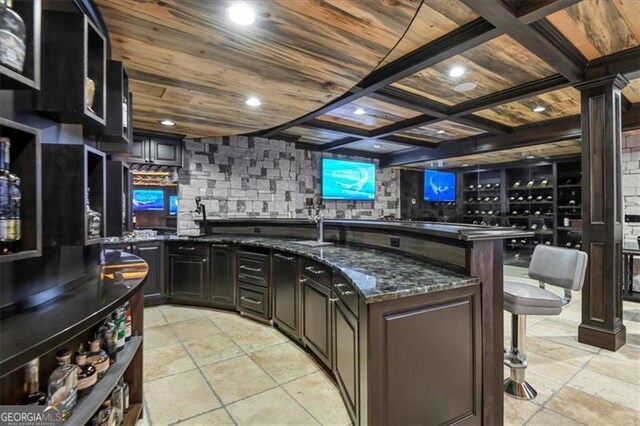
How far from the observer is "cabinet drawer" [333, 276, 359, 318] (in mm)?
1738

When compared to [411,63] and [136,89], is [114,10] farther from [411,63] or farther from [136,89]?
[411,63]

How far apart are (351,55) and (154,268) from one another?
3.74 meters

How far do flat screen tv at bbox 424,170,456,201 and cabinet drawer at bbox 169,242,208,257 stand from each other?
6.07 metres

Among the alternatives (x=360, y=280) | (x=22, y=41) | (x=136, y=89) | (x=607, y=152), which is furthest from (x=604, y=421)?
(x=136, y=89)

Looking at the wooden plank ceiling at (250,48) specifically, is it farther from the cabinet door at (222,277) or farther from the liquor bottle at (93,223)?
the cabinet door at (222,277)

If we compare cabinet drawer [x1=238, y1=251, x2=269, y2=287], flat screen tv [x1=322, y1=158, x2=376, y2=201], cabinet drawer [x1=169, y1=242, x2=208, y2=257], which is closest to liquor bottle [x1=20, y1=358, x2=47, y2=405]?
cabinet drawer [x1=238, y1=251, x2=269, y2=287]

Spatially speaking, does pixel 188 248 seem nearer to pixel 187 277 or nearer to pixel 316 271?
pixel 187 277

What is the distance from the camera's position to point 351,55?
2.29 meters

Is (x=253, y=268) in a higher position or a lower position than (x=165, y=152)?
lower

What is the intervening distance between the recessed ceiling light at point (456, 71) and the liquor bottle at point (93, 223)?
2.99m

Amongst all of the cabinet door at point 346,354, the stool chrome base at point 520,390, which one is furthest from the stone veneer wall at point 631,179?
the cabinet door at point 346,354

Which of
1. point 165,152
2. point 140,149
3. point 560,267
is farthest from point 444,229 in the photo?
point 140,149

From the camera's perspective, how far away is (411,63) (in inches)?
101

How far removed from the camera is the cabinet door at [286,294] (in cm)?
298
